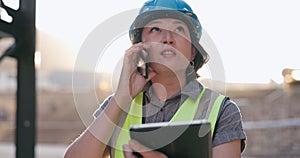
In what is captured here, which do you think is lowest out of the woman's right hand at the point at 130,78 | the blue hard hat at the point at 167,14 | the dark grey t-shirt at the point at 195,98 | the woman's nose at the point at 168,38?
the dark grey t-shirt at the point at 195,98

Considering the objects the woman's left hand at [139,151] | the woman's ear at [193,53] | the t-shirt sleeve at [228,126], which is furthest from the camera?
the woman's ear at [193,53]

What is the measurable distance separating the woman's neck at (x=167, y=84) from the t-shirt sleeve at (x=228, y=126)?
98 millimetres

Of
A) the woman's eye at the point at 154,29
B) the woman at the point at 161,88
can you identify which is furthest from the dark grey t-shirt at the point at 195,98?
the woman's eye at the point at 154,29

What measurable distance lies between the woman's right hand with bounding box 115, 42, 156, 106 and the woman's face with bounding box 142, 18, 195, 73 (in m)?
0.02

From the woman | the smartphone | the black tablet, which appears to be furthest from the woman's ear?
the black tablet

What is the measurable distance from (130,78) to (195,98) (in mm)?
117

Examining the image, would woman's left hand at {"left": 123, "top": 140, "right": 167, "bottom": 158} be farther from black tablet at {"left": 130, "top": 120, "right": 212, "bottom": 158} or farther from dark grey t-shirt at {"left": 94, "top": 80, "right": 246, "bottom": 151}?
dark grey t-shirt at {"left": 94, "top": 80, "right": 246, "bottom": 151}

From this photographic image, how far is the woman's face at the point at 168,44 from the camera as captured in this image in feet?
2.78

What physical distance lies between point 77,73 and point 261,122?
307 inches

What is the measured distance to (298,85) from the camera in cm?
743

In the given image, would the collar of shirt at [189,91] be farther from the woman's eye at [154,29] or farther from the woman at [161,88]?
the woman's eye at [154,29]

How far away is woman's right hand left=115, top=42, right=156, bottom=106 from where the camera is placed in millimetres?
835

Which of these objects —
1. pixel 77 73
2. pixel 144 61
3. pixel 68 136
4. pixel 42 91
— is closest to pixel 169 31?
pixel 144 61

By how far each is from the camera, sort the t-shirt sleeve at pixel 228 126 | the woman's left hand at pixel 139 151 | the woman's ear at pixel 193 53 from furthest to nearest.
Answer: the woman's ear at pixel 193 53
the t-shirt sleeve at pixel 228 126
the woman's left hand at pixel 139 151
